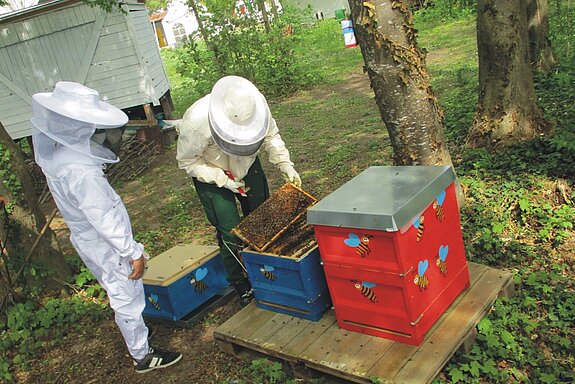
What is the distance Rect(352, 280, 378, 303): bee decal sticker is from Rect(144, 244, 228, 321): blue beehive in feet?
5.01

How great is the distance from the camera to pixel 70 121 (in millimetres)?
2803

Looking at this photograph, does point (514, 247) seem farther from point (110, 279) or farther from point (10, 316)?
point (10, 316)

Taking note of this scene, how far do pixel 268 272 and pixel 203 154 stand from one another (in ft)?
3.02

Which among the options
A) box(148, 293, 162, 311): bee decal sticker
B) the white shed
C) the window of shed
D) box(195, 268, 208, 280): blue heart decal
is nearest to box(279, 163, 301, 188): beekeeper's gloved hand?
box(195, 268, 208, 280): blue heart decal

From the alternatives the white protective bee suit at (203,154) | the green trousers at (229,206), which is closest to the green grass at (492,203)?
the green trousers at (229,206)

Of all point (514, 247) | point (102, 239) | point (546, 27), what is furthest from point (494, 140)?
point (102, 239)

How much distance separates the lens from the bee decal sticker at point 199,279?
3.84 metres

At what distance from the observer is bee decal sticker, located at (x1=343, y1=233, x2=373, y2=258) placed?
2539mm

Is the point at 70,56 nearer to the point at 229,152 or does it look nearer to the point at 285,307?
the point at 229,152

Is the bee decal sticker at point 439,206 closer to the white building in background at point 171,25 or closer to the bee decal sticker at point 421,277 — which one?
the bee decal sticker at point 421,277

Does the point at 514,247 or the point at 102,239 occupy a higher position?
the point at 102,239

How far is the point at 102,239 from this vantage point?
3.13 m

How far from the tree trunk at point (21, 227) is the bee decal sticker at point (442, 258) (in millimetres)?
3381

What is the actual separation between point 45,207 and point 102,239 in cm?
570
